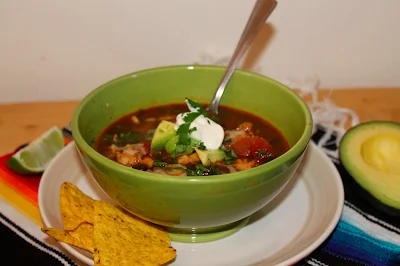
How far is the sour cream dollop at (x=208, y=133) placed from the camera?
135 cm

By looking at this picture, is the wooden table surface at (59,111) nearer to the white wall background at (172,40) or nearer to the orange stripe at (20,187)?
the white wall background at (172,40)

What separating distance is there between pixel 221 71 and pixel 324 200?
0.51 m

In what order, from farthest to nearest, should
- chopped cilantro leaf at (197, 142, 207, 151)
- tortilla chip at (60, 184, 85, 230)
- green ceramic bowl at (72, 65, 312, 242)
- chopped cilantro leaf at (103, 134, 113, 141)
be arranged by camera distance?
chopped cilantro leaf at (103, 134, 113, 141) → chopped cilantro leaf at (197, 142, 207, 151) → tortilla chip at (60, 184, 85, 230) → green ceramic bowl at (72, 65, 312, 242)

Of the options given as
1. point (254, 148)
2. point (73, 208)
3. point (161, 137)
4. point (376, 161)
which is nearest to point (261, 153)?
point (254, 148)

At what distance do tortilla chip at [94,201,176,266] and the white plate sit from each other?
1.6 inches

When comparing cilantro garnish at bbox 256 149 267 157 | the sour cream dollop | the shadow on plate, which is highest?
the sour cream dollop

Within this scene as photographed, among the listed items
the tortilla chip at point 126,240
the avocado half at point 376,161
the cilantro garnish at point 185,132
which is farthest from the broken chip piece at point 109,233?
the avocado half at point 376,161

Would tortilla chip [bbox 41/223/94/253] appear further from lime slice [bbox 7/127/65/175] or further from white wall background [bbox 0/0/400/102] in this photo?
white wall background [bbox 0/0/400/102]

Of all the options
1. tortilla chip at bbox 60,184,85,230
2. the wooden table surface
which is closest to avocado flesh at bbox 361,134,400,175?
the wooden table surface

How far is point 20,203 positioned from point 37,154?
222 mm

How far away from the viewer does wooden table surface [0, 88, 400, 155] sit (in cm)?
194

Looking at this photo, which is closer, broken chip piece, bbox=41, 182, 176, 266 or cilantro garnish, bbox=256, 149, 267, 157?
broken chip piece, bbox=41, 182, 176, 266

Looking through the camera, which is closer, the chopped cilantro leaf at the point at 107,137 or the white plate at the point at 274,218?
the white plate at the point at 274,218

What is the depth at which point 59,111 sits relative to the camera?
6.87 feet
